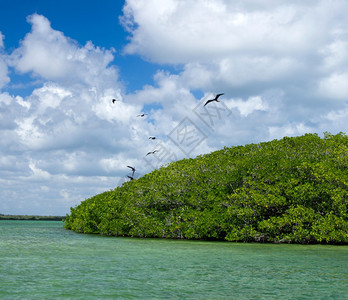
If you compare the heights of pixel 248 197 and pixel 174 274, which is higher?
pixel 248 197

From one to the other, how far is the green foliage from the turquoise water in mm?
4217

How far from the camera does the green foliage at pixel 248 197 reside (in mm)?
23531

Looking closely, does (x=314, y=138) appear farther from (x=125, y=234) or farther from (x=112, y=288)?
(x=112, y=288)

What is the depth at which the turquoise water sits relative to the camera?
10.3 meters

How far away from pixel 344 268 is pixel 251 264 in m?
3.02

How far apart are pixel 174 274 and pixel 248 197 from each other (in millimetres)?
12300

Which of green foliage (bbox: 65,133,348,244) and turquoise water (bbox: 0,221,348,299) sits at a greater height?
green foliage (bbox: 65,133,348,244)

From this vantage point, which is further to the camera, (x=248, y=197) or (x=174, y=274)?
(x=248, y=197)

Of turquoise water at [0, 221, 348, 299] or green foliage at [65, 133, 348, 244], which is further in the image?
green foliage at [65, 133, 348, 244]

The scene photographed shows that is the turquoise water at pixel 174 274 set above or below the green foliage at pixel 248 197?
below

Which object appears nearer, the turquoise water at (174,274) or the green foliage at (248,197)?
the turquoise water at (174,274)

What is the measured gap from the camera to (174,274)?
1304 centimetres

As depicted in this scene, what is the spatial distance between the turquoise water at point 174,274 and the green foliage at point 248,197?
4217 millimetres

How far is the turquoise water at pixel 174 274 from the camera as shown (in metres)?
10.3
